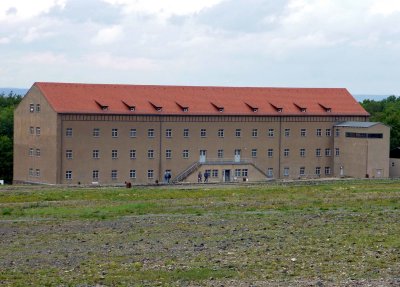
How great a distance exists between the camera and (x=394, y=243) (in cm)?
3869

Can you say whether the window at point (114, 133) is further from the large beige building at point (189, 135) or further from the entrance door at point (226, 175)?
the entrance door at point (226, 175)

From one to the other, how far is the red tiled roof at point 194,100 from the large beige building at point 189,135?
0.10m

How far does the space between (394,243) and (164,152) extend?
5851cm

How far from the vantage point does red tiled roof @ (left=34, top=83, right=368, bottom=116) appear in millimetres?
93000

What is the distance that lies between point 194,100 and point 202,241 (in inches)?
2370

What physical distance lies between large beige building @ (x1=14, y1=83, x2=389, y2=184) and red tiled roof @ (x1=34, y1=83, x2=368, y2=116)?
103 mm

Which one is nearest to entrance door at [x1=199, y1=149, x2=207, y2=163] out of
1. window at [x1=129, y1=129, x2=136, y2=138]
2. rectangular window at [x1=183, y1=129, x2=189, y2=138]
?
rectangular window at [x1=183, y1=129, x2=189, y2=138]

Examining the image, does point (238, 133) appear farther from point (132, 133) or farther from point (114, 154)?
point (114, 154)

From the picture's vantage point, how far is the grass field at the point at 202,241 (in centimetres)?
3166

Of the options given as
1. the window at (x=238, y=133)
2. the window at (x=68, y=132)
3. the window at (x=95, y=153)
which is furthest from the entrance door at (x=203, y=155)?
the window at (x=68, y=132)

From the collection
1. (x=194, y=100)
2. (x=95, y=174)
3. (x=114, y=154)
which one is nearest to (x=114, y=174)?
(x=114, y=154)

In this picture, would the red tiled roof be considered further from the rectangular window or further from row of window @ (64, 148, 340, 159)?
row of window @ (64, 148, 340, 159)

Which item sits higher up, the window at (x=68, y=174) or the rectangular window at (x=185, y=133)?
the rectangular window at (x=185, y=133)

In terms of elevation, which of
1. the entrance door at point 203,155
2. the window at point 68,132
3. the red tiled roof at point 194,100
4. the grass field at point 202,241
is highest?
the red tiled roof at point 194,100
